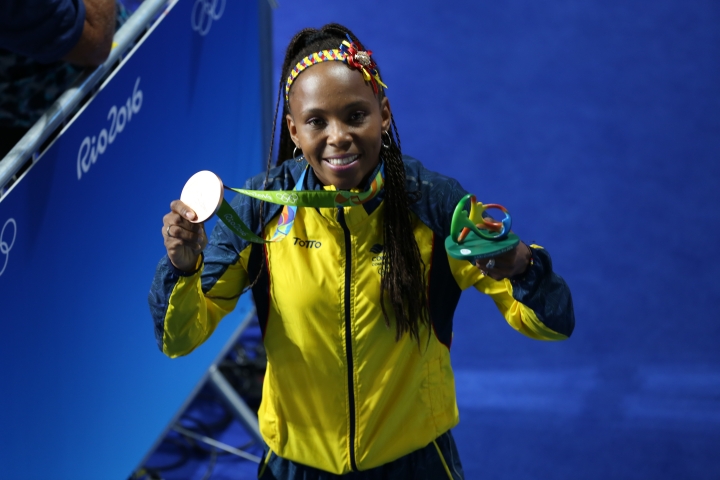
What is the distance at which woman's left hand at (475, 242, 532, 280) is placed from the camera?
1473mm

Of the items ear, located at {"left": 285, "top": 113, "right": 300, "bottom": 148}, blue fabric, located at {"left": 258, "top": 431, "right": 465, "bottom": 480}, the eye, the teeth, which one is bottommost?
blue fabric, located at {"left": 258, "top": 431, "right": 465, "bottom": 480}

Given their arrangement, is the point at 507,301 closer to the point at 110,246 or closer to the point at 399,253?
the point at 399,253

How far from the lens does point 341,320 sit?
5.77 ft

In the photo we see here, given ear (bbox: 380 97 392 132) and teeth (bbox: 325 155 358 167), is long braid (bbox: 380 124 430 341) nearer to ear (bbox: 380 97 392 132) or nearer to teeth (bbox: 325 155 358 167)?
ear (bbox: 380 97 392 132)

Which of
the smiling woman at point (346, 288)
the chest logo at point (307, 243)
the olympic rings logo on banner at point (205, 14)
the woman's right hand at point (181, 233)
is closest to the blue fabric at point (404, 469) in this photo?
the smiling woman at point (346, 288)

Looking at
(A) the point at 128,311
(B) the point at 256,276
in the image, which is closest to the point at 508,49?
(A) the point at 128,311

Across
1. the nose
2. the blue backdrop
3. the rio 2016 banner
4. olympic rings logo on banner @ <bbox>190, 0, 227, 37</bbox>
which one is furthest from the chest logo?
the blue backdrop

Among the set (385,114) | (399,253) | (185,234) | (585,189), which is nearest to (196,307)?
(185,234)

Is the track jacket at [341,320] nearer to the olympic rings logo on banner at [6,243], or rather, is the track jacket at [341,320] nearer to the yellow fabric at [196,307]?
the yellow fabric at [196,307]

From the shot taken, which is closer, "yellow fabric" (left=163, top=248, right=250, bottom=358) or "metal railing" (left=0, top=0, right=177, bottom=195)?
"yellow fabric" (left=163, top=248, right=250, bottom=358)

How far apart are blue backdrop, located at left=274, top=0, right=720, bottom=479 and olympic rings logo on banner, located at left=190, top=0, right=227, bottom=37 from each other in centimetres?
174

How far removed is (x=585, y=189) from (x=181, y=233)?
302 centimetres

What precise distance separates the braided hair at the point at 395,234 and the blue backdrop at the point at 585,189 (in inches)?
64.3

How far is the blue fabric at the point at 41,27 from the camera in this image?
1773 mm
